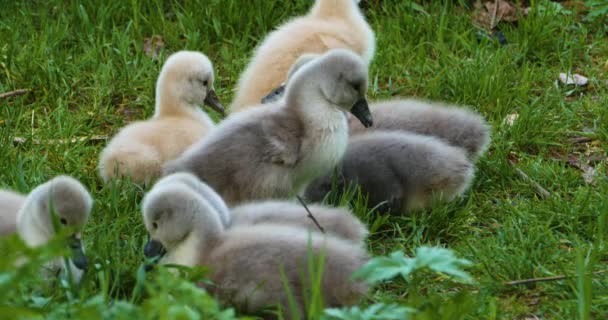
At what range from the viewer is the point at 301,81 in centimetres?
454

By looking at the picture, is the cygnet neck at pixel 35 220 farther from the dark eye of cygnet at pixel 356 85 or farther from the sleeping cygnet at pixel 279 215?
the dark eye of cygnet at pixel 356 85

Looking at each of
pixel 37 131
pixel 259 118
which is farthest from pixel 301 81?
pixel 37 131

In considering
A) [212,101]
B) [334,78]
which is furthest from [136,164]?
[334,78]

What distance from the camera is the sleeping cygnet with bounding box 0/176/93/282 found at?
3.68m

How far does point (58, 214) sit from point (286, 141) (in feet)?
3.54

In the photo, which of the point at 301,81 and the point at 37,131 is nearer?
the point at 301,81

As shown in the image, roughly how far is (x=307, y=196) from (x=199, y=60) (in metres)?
0.99

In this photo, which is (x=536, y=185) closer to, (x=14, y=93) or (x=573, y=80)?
(x=573, y=80)

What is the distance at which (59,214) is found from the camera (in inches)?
145

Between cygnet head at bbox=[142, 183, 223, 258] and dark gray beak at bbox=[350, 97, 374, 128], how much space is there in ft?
3.81

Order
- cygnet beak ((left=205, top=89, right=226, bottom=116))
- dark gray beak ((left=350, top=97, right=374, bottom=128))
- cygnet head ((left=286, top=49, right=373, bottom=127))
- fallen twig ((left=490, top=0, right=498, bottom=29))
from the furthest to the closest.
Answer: fallen twig ((left=490, top=0, right=498, bottom=29)) → cygnet beak ((left=205, top=89, right=226, bottom=116)) → dark gray beak ((left=350, top=97, right=374, bottom=128)) → cygnet head ((left=286, top=49, right=373, bottom=127))

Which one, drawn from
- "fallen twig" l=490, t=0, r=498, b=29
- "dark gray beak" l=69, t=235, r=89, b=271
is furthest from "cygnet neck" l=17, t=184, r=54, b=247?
"fallen twig" l=490, t=0, r=498, b=29

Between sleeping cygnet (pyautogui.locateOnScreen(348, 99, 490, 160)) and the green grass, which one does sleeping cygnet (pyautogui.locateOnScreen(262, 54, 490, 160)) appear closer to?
sleeping cygnet (pyautogui.locateOnScreen(348, 99, 490, 160))

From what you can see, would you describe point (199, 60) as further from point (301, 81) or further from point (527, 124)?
point (527, 124)
